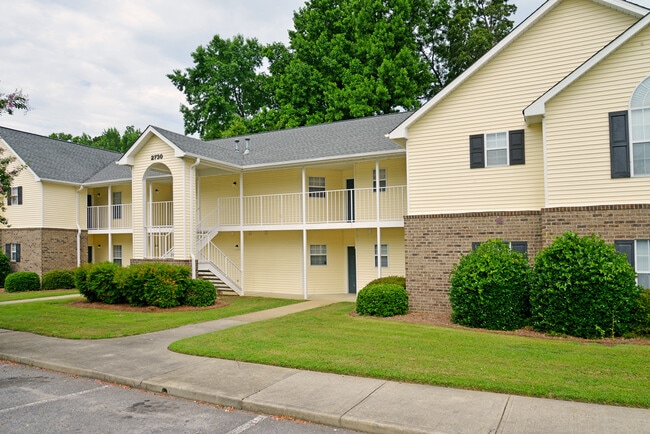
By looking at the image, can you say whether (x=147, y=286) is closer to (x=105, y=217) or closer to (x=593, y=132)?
(x=105, y=217)

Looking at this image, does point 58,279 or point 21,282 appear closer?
point 21,282

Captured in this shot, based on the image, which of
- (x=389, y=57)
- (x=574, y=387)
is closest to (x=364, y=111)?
(x=389, y=57)

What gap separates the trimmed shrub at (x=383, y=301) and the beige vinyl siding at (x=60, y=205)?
60.7ft

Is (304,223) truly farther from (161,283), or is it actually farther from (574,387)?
(574,387)

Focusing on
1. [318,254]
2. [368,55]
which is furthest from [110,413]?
[368,55]

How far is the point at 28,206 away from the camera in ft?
81.9

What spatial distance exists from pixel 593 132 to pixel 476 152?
10.0 ft

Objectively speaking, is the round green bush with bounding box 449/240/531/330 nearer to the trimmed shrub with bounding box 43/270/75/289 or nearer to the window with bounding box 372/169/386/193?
the window with bounding box 372/169/386/193

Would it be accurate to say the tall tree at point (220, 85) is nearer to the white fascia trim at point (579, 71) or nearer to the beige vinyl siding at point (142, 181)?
the beige vinyl siding at point (142, 181)

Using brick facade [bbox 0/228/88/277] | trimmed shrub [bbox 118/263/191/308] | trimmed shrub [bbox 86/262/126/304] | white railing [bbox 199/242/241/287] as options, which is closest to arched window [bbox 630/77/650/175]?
trimmed shrub [bbox 118/263/191/308]

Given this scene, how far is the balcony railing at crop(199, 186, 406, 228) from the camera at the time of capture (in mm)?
18234

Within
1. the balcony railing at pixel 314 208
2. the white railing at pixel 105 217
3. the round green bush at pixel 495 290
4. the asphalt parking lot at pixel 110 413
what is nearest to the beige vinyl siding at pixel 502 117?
the round green bush at pixel 495 290

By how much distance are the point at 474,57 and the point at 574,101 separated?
25.8m

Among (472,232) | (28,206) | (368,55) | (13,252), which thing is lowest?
(13,252)
